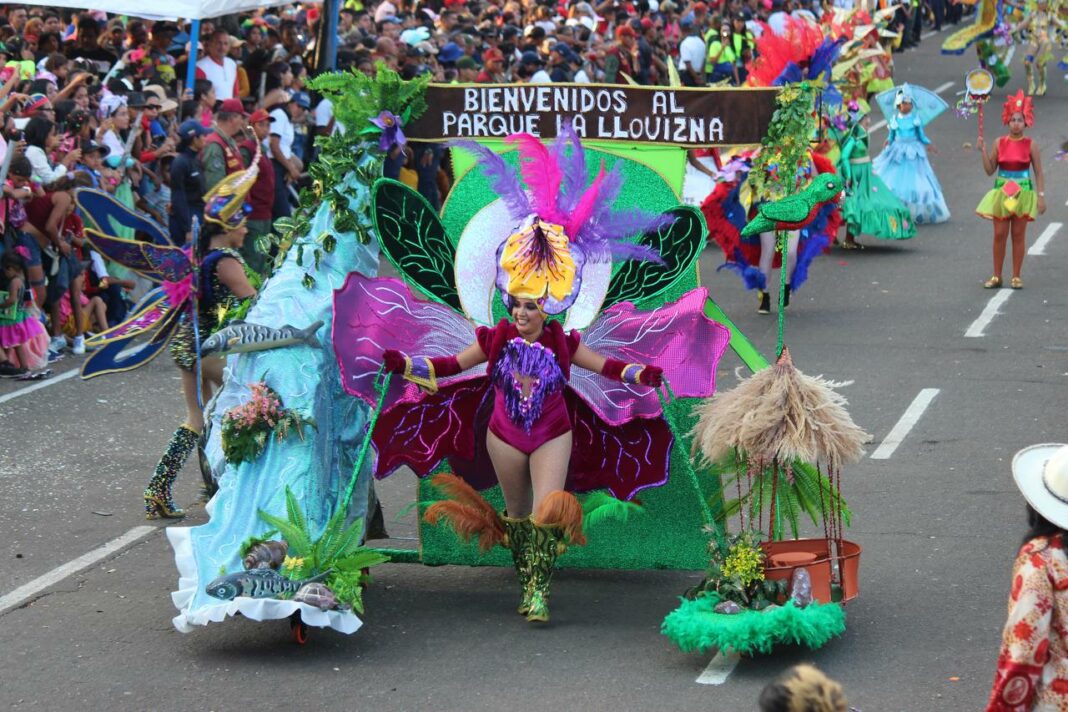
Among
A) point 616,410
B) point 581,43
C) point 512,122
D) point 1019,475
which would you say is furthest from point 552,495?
point 581,43

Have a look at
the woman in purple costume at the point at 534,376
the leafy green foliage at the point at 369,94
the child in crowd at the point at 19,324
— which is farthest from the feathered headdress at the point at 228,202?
the child in crowd at the point at 19,324

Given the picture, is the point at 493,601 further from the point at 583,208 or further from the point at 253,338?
the point at 583,208

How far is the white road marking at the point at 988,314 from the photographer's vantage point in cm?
1340

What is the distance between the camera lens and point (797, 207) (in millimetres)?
7020

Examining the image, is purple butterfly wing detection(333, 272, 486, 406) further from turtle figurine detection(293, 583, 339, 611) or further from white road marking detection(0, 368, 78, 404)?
white road marking detection(0, 368, 78, 404)

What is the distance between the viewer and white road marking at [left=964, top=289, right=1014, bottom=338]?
13398 millimetres

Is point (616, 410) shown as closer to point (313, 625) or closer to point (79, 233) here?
point (313, 625)

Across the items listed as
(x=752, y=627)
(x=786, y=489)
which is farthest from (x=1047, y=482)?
(x=786, y=489)

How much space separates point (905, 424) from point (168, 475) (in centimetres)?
456

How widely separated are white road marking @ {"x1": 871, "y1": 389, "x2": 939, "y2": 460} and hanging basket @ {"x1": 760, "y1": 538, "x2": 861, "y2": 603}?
2.88 metres

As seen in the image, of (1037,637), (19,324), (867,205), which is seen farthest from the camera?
(867,205)

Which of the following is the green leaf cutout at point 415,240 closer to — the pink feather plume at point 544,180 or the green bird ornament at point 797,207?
the pink feather plume at point 544,180

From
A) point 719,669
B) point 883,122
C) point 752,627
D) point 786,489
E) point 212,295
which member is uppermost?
point 883,122

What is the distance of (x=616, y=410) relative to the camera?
7.40 metres
